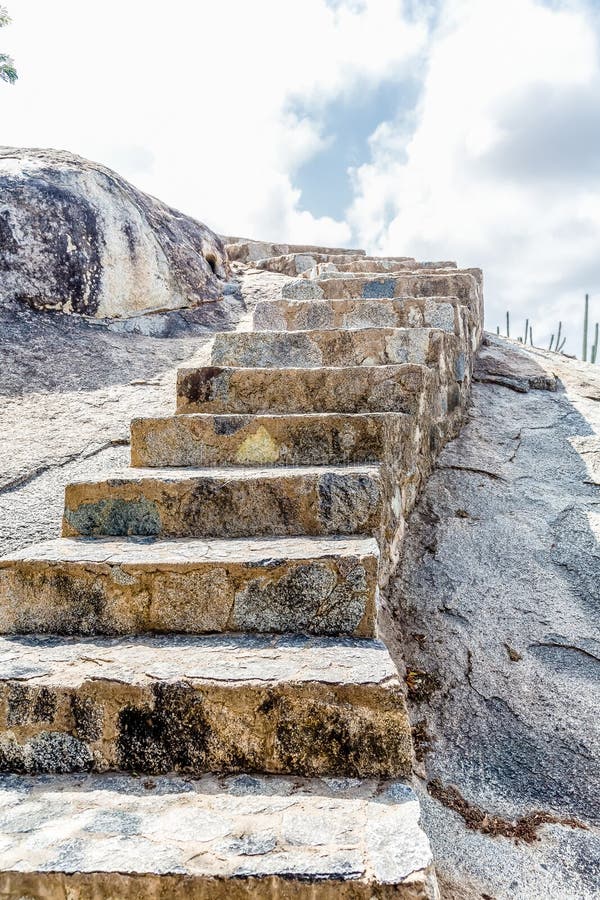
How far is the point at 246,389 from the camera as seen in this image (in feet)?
7.50

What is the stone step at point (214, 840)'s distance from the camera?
0.88 m

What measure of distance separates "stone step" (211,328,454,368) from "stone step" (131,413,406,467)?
726mm

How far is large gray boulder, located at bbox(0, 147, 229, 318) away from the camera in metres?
3.95

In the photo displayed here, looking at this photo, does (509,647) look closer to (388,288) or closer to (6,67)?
(388,288)

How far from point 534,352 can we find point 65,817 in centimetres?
440

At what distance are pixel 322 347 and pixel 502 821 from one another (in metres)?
2.02

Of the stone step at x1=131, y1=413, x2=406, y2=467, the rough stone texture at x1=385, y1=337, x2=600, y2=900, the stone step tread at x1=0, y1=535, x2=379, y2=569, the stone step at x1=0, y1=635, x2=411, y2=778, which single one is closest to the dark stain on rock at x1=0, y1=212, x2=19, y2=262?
the stone step at x1=131, y1=413, x2=406, y2=467

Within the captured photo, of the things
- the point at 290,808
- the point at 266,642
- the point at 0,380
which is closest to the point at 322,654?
the point at 266,642

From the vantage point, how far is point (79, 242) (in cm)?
410

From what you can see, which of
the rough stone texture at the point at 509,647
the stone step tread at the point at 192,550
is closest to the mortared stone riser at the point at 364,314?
the rough stone texture at the point at 509,647

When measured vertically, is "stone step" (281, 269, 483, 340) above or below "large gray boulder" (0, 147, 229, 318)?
below

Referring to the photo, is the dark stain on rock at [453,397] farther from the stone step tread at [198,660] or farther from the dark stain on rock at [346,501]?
the stone step tread at [198,660]

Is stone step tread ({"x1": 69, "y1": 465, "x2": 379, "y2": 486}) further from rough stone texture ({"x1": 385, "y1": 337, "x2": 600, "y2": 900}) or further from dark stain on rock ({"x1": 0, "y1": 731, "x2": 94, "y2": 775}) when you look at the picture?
dark stain on rock ({"x1": 0, "y1": 731, "x2": 94, "y2": 775})

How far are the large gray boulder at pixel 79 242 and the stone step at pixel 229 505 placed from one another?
2.80 meters
